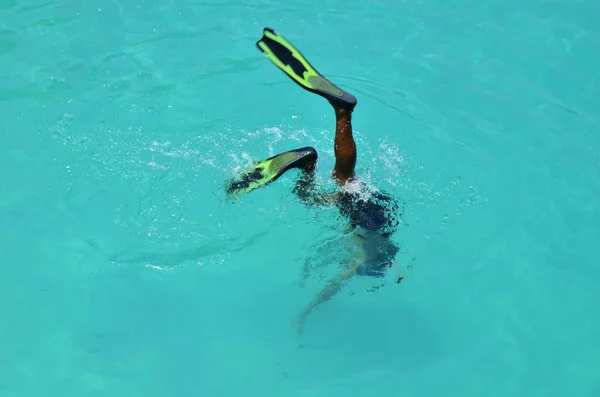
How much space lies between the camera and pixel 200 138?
6738 mm

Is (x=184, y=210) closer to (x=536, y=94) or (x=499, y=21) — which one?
(x=536, y=94)

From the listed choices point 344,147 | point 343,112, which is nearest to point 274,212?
point 344,147

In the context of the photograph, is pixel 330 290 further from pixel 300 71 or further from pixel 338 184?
pixel 300 71

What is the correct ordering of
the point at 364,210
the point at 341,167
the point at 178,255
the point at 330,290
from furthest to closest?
the point at 178,255
the point at 330,290
the point at 364,210
the point at 341,167

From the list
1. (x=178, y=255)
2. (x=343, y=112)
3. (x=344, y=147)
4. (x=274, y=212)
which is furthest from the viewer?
(x=274, y=212)

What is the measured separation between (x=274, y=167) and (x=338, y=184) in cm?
62

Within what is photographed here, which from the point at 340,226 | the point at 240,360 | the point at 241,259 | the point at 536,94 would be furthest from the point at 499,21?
the point at 240,360

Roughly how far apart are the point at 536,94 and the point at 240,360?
4.42 metres

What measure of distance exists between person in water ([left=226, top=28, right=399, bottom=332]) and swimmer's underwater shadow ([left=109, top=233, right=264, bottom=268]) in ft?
1.56

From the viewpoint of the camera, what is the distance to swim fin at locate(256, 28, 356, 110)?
16.9 feet

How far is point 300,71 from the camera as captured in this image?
5301 millimetres

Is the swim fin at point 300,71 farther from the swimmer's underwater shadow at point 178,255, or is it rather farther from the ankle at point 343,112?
the swimmer's underwater shadow at point 178,255

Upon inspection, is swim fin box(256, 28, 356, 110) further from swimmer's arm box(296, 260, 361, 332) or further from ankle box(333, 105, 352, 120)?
swimmer's arm box(296, 260, 361, 332)

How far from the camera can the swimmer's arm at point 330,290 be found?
573cm
